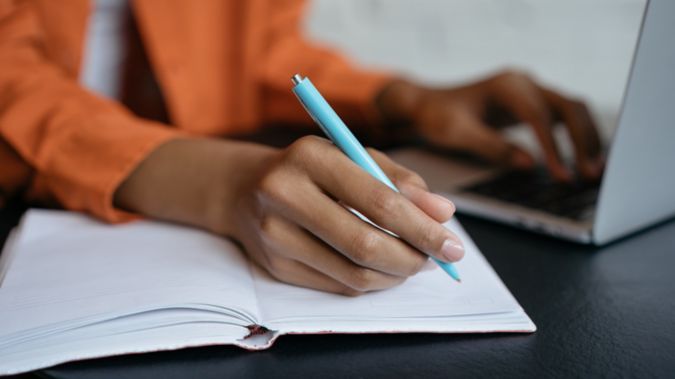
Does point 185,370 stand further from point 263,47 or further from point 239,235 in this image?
point 263,47

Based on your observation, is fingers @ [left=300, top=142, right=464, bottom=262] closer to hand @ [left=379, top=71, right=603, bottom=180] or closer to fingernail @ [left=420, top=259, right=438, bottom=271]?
fingernail @ [left=420, top=259, right=438, bottom=271]

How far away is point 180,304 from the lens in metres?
0.44

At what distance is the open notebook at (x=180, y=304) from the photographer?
16.5 inches

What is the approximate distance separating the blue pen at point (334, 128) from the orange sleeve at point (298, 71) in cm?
59

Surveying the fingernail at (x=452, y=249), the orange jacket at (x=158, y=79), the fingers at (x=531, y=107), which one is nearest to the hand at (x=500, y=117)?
the fingers at (x=531, y=107)

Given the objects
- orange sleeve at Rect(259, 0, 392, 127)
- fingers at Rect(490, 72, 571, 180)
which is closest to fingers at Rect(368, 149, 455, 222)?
fingers at Rect(490, 72, 571, 180)

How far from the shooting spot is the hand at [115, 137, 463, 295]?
1.44 feet

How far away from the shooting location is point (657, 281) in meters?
0.54

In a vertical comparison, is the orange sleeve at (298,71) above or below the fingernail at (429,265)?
above

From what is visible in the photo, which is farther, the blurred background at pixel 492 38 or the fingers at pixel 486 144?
the blurred background at pixel 492 38

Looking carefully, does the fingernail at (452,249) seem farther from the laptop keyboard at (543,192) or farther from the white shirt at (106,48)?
the white shirt at (106,48)

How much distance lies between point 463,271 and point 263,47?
81cm

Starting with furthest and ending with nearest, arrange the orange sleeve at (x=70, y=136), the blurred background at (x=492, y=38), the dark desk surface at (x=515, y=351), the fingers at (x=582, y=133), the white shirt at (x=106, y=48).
Answer: the blurred background at (x=492, y=38) < the white shirt at (x=106, y=48) < the fingers at (x=582, y=133) < the orange sleeve at (x=70, y=136) < the dark desk surface at (x=515, y=351)

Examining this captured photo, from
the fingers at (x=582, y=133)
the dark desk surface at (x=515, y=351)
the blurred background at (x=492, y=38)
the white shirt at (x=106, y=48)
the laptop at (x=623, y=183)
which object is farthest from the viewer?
the blurred background at (x=492, y=38)
